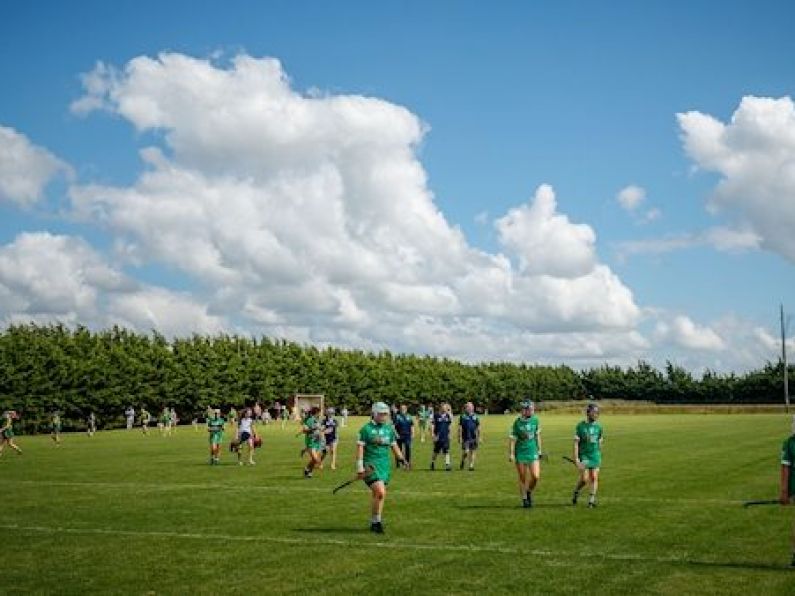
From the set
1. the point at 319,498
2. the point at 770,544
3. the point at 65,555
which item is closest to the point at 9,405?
the point at 319,498

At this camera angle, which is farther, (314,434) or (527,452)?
(314,434)

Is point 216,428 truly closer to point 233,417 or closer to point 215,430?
point 215,430

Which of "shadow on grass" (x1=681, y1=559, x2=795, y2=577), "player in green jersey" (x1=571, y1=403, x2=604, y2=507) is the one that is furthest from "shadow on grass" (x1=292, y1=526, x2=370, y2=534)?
"shadow on grass" (x1=681, y1=559, x2=795, y2=577)

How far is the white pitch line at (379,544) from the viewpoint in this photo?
46.2ft

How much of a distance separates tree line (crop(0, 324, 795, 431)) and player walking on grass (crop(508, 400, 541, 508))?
214ft

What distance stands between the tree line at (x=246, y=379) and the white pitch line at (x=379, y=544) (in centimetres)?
6325

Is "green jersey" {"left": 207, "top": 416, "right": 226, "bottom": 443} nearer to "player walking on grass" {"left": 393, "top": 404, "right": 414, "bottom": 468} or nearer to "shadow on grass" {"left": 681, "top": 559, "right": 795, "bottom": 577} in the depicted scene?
"player walking on grass" {"left": 393, "top": 404, "right": 414, "bottom": 468}

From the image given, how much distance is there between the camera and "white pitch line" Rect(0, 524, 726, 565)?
14070mm

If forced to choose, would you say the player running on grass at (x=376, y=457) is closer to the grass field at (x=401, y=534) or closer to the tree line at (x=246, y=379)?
the grass field at (x=401, y=534)

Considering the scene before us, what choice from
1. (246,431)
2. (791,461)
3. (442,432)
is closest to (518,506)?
(791,461)

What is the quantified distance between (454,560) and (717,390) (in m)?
146

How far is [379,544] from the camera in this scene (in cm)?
1541

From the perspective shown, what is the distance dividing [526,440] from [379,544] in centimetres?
616

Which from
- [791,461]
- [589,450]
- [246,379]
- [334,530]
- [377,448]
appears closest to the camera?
[791,461]
